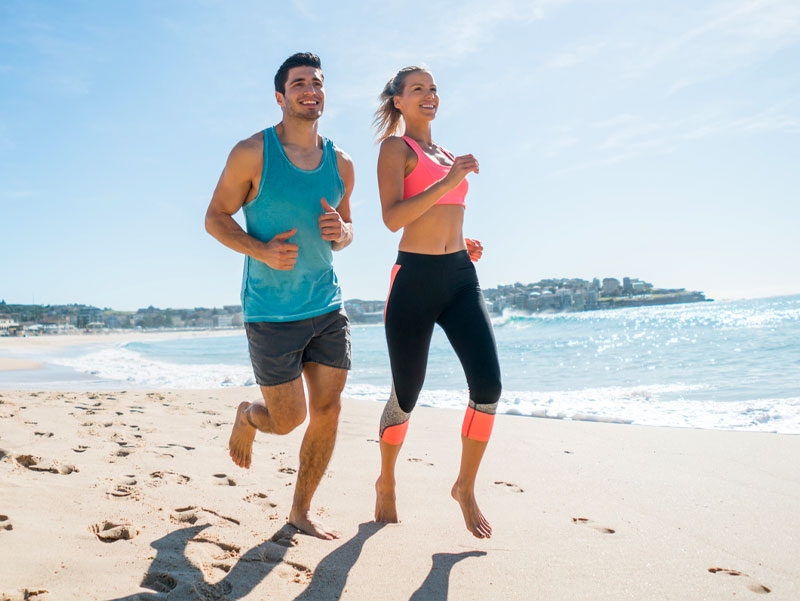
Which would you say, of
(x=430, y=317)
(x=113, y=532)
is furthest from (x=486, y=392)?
(x=113, y=532)

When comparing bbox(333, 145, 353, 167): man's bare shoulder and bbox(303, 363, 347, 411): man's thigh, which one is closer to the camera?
bbox(303, 363, 347, 411): man's thigh

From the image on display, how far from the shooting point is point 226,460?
4238 mm

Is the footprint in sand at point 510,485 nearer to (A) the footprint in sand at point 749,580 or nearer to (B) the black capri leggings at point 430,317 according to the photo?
(B) the black capri leggings at point 430,317

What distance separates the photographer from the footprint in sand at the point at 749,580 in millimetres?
2328

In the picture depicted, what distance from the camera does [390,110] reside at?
3.66 m

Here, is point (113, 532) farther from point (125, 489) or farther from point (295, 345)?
point (295, 345)

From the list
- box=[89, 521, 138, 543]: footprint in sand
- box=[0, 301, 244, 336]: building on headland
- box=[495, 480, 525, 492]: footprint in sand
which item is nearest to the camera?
box=[89, 521, 138, 543]: footprint in sand

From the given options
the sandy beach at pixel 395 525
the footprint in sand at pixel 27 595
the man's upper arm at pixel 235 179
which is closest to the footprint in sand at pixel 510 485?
the sandy beach at pixel 395 525

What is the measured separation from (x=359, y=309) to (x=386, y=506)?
9036 centimetres

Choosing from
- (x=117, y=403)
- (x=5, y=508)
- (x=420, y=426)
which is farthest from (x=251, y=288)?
(x=117, y=403)

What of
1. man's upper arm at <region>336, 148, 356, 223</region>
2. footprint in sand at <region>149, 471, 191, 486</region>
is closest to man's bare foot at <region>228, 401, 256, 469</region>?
footprint in sand at <region>149, 471, 191, 486</region>

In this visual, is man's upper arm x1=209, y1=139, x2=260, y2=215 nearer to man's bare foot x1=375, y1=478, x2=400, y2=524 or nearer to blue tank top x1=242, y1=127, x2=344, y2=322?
blue tank top x1=242, y1=127, x2=344, y2=322

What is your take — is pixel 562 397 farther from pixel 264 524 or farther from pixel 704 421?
pixel 264 524

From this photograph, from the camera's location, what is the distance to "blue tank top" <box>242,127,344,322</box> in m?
3.04
